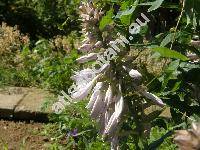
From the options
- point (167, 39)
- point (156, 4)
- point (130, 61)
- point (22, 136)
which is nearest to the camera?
point (156, 4)

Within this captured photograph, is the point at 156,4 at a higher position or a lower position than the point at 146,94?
higher

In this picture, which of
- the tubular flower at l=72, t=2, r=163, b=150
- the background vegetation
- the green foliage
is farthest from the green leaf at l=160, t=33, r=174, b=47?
the green foliage

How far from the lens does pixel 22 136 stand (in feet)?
16.1

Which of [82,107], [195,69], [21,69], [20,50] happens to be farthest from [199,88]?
[20,50]

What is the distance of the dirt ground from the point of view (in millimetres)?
4621

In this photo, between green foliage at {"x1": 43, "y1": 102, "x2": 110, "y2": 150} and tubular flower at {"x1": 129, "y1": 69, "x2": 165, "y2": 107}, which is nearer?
tubular flower at {"x1": 129, "y1": 69, "x2": 165, "y2": 107}

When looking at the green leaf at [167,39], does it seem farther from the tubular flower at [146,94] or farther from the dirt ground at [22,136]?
the dirt ground at [22,136]

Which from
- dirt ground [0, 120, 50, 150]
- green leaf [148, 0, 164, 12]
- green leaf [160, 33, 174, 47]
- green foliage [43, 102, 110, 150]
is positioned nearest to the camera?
green leaf [148, 0, 164, 12]

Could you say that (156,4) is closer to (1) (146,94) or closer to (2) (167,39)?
(2) (167,39)

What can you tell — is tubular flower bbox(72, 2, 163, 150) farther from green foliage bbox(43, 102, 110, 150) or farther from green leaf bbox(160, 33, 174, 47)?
green foliage bbox(43, 102, 110, 150)

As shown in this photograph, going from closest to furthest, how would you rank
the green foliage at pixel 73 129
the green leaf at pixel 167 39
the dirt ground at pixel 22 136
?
1. the green leaf at pixel 167 39
2. the green foliage at pixel 73 129
3. the dirt ground at pixel 22 136

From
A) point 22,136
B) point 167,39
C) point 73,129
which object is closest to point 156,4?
point 167,39

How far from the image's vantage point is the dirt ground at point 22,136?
462 centimetres

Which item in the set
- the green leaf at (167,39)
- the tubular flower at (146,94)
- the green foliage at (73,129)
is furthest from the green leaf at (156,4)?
the green foliage at (73,129)
